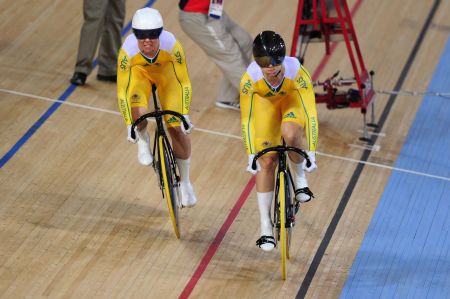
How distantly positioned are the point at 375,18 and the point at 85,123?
3504 mm

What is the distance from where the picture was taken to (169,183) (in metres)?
7.10

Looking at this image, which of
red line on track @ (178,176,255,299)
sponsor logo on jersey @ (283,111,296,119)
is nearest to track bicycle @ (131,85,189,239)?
red line on track @ (178,176,255,299)

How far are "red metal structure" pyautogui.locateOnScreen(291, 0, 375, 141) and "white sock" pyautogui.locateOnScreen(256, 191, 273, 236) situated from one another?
195cm

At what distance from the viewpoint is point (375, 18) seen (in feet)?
35.2

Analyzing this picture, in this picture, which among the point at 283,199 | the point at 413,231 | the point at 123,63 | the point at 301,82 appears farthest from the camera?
the point at 413,231

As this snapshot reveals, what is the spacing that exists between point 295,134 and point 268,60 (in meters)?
0.56

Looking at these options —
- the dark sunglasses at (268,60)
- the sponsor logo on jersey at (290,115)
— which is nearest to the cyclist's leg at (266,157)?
the sponsor logo on jersey at (290,115)

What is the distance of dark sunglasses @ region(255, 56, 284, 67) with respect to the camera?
6.36m

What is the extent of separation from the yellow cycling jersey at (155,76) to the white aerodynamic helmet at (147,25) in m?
0.23

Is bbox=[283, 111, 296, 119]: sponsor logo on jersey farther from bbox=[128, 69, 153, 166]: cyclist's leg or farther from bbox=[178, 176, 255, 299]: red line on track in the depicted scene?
bbox=[178, 176, 255, 299]: red line on track

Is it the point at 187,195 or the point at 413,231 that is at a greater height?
the point at 187,195

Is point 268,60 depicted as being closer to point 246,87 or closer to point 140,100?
point 246,87

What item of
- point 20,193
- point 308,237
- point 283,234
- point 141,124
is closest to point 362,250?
point 308,237

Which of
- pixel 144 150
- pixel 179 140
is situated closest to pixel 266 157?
pixel 179 140
